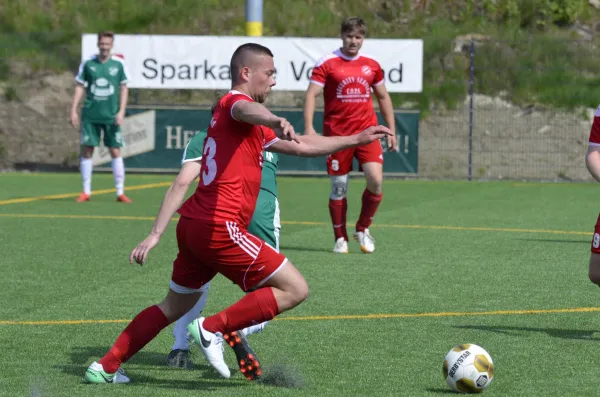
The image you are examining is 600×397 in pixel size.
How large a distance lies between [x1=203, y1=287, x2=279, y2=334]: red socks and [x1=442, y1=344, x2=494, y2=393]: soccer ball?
878mm

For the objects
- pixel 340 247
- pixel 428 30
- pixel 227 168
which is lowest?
pixel 340 247

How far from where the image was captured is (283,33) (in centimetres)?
2708

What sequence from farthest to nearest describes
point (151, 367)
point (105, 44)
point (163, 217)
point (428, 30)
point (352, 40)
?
point (428, 30) → point (105, 44) → point (352, 40) → point (151, 367) → point (163, 217)

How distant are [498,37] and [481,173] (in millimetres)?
4201

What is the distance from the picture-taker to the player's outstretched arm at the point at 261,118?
5.05 meters

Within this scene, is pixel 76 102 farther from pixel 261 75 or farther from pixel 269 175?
pixel 261 75

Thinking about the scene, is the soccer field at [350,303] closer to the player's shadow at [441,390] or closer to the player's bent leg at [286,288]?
the player's shadow at [441,390]

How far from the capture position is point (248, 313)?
5.67 meters

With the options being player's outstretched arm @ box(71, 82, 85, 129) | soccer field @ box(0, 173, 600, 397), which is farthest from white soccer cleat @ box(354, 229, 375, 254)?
player's outstretched arm @ box(71, 82, 85, 129)

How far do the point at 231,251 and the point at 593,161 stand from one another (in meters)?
2.44

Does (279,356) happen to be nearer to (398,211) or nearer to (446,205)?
(398,211)

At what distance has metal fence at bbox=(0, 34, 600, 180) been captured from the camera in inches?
910

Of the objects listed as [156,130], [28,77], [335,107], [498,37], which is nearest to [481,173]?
[498,37]

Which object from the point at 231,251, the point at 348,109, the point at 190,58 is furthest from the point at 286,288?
the point at 190,58
